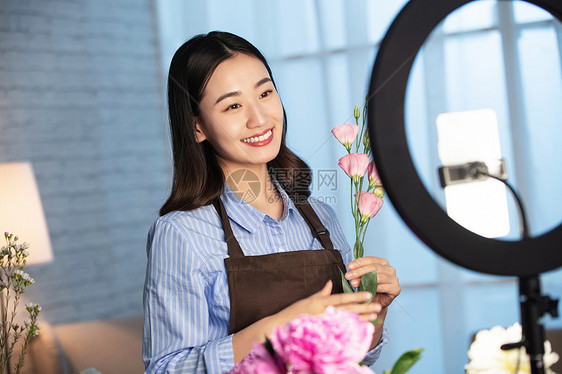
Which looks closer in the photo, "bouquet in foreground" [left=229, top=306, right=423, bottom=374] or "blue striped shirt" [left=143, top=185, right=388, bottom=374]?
"bouquet in foreground" [left=229, top=306, right=423, bottom=374]

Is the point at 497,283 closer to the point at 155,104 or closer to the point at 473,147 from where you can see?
the point at 155,104

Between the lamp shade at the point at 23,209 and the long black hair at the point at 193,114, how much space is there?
1.40 m

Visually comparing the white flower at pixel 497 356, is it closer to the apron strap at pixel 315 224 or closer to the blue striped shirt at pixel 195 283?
the blue striped shirt at pixel 195 283

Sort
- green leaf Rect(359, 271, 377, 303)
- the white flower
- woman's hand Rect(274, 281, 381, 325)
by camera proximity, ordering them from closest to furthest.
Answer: the white flower → woman's hand Rect(274, 281, 381, 325) → green leaf Rect(359, 271, 377, 303)

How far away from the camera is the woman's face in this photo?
1.01 meters

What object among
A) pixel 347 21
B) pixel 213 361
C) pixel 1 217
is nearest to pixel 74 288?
pixel 1 217

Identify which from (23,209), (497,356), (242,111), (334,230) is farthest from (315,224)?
(23,209)

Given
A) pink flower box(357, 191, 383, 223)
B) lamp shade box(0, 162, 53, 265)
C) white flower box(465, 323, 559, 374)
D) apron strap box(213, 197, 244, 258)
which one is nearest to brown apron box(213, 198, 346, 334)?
apron strap box(213, 197, 244, 258)

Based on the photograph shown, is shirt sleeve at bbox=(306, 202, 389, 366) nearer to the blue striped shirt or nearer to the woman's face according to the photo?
the blue striped shirt

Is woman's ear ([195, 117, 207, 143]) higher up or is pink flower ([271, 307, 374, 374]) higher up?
woman's ear ([195, 117, 207, 143])

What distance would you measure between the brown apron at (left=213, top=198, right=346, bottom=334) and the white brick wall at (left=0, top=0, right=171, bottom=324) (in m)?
1.78

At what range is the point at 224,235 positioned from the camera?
1.06m

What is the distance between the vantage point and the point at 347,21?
2623 millimetres

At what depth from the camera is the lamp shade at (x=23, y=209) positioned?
2232mm
